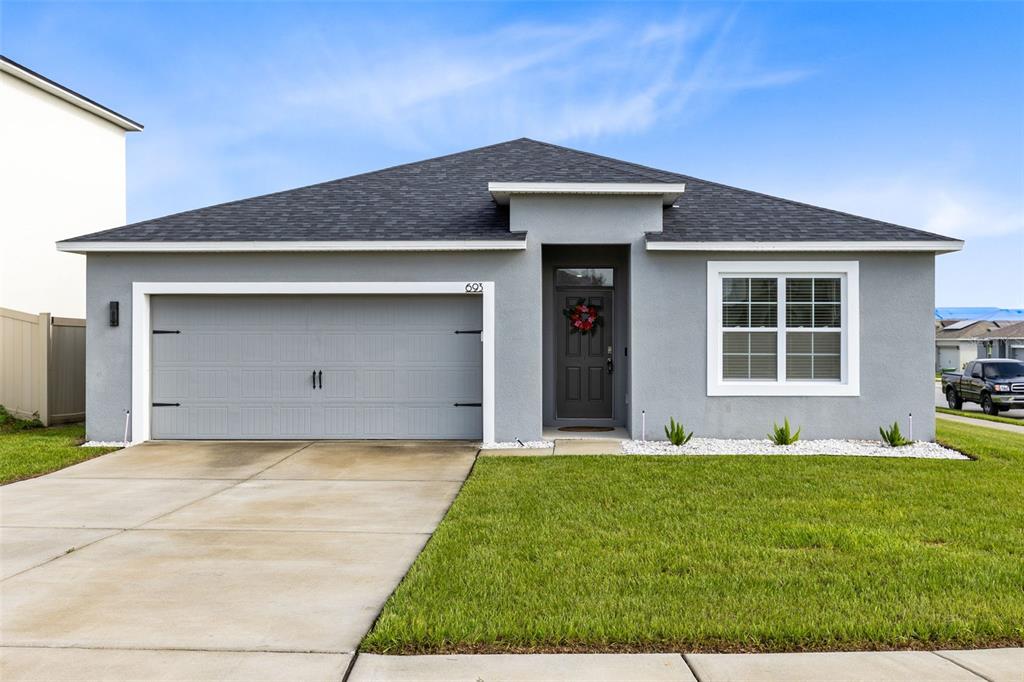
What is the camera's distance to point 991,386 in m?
21.6

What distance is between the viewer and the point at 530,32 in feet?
54.6

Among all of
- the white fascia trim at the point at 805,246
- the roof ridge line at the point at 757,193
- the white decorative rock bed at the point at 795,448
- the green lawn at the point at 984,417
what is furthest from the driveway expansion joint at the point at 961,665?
the green lawn at the point at 984,417

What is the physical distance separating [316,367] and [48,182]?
1085 centimetres

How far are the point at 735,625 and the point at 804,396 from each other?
7.76 m

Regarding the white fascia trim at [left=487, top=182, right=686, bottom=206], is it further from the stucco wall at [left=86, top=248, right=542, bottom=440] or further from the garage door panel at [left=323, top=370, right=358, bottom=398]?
the garage door panel at [left=323, top=370, right=358, bottom=398]

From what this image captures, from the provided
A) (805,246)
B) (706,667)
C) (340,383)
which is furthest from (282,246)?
(706,667)

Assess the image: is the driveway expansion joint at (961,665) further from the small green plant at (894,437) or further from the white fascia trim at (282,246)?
the white fascia trim at (282,246)

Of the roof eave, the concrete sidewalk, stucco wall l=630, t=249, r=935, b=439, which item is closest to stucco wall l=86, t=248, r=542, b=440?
the roof eave

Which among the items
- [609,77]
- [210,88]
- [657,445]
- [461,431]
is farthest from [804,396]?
[210,88]

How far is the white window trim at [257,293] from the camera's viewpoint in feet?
35.7

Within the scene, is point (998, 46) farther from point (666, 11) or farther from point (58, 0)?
point (58, 0)

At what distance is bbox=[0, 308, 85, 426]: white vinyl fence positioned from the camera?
510 inches

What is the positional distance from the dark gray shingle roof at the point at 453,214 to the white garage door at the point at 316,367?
3.40ft

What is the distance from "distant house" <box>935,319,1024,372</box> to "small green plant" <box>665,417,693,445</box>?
39.5 metres
